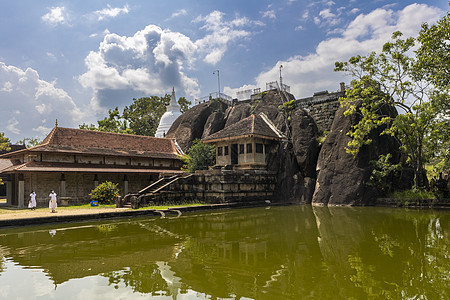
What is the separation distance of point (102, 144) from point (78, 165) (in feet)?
12.3

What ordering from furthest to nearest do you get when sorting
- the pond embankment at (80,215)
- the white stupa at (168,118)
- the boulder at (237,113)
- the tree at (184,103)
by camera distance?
1. the tree at (184,103)
2. the white stupa at (168,118)
3. the boulder at (237,113)
4. the pond embankment at (80,215)

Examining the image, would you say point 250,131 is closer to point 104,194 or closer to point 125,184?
point 125,184

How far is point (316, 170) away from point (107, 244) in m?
19.1

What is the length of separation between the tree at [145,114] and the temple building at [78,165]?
61.3ft

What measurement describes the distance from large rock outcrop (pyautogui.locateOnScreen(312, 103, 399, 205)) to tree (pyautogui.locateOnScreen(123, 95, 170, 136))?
3233 centimetres

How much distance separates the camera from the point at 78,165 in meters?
25.2

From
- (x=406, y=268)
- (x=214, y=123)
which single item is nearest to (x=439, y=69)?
(x=406, y=268)

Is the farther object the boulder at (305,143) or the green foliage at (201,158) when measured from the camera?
the green foliage at (201,158)

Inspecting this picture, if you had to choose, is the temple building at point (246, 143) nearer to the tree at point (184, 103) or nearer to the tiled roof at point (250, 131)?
the tiled roof at point (250, 131)

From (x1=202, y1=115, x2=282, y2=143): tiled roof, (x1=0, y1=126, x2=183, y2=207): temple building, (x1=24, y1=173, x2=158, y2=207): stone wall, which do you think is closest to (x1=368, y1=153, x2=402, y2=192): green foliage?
(x1=202, y1=115, x2=282, y2=143): tiled roof

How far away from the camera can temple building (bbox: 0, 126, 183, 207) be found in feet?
76.2

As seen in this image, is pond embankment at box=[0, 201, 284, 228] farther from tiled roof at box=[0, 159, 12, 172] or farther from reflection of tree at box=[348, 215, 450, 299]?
reflection of tree at box=[348, 215, 450, 299]

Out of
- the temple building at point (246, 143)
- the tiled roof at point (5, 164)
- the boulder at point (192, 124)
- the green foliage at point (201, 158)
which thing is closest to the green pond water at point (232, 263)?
the temple building at point (246, 143)

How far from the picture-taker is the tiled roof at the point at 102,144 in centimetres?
2528
